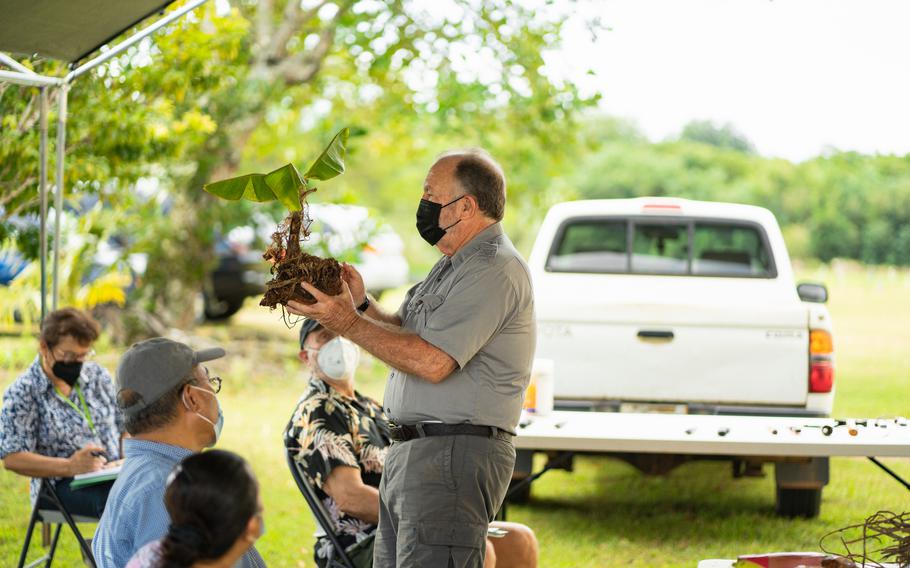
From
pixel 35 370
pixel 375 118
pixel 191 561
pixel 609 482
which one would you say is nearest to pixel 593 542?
pixel 609 482

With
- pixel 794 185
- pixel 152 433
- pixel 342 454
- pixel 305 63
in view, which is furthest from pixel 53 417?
pixel 794 185

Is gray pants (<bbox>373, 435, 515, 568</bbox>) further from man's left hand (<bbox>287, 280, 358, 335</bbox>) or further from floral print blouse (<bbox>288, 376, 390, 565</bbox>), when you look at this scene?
floral print blouse (<bbox>288, 376, 390, 565</bbox>)

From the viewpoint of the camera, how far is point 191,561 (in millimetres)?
2352

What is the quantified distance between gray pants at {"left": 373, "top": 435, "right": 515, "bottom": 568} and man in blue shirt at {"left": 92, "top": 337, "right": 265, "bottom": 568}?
17.8 inches

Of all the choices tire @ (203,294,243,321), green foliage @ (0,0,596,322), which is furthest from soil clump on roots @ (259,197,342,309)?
tire @ (203,294,243,321)

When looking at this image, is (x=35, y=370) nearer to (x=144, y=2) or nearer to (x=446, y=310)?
(x=144, y=2)

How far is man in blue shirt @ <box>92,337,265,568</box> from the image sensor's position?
288 centimetres

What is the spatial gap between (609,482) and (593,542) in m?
1.70

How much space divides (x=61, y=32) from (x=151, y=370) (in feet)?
7.39

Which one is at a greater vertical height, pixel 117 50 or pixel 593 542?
pixel 117 50

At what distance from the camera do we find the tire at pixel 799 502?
6.77 metres

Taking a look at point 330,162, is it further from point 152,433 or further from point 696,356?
point 696,356

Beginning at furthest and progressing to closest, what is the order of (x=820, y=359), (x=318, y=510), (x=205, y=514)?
(x=820, y=359) < (x=318, y=510) < (x=205, y=514)

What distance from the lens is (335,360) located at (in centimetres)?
425
